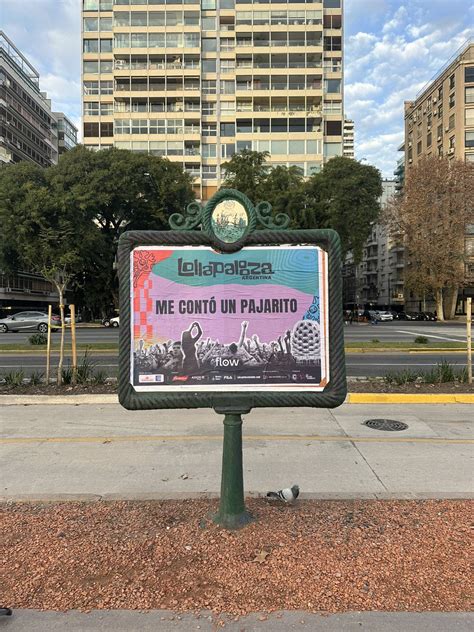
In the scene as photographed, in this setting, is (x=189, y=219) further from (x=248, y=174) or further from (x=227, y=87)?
(x=227, y=87)

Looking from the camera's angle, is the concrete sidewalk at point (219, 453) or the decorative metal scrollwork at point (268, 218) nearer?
the decorative metal scrollwork at point (268, 218)

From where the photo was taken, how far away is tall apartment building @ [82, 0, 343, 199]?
53906 mm

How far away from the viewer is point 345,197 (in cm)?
3622

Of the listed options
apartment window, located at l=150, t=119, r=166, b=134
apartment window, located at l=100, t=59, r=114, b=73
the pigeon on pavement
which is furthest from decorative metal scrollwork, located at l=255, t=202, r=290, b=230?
apartment window, located at l=100, t=59, r=114, b=73

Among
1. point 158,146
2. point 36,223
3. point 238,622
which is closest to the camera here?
point 238,622

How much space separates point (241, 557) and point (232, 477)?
526 millimetres

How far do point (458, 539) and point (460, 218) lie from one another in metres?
46.4

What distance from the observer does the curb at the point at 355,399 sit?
802 centimetres

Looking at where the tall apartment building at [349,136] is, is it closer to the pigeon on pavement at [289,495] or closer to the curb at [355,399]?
the curb at [355,399]

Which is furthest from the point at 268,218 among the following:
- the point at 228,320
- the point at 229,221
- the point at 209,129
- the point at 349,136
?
the point at 349,136

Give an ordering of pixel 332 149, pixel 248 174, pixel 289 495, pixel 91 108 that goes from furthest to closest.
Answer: pixel 91 108 < pixel 332 149 < pixel 248 174 < pixel 289 495

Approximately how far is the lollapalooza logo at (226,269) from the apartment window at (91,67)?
61569mm

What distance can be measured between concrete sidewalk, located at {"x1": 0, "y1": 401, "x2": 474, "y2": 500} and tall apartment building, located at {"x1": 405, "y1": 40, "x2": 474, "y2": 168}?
59888 millimetres

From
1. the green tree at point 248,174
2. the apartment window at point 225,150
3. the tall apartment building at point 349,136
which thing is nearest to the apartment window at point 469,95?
the apartment window at point 225,150
